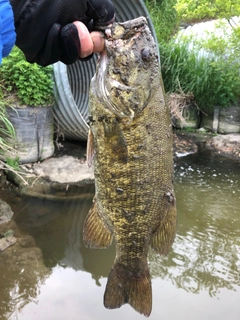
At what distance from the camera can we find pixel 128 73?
1.96 metres

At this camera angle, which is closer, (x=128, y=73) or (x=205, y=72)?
(x=128, y=73)

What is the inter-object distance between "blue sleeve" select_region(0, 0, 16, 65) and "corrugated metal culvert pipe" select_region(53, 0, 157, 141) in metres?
3.76

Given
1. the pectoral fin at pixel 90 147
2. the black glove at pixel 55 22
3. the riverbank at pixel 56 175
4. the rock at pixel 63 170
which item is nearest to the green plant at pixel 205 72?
the riverbank at pixel 56 175

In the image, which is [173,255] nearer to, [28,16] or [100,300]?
[100,300]

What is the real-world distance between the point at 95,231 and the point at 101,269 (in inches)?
65.3

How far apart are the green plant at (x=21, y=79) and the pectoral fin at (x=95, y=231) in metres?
3.39

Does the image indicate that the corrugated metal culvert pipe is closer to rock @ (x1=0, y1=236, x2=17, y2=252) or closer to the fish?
rock @ (x1=0, y1=236, x2=17, y2=252)

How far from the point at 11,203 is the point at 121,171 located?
302 centimetres

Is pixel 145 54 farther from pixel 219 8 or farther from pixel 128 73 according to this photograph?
pixel 219 8

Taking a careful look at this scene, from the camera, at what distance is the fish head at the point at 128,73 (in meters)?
1.92

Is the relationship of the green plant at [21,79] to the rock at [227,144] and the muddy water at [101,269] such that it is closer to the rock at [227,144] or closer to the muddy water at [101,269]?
the muddy water at [101,269]

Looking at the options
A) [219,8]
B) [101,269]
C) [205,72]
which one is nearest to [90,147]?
[101,269]

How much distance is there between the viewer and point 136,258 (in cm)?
226

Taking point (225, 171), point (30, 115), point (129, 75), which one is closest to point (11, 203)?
point (30, 115)
